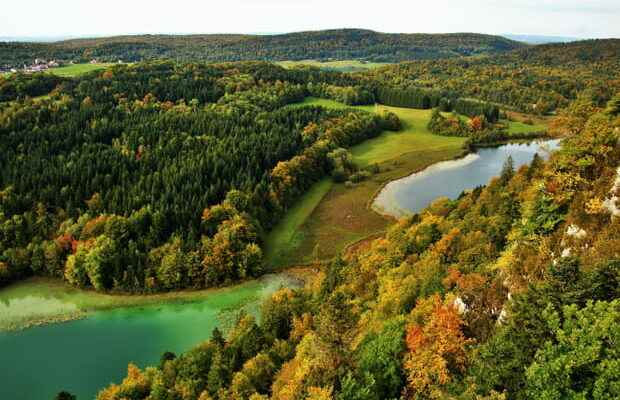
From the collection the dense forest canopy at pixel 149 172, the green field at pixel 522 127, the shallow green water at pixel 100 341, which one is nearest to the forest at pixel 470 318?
the shallow green water at pixel 100 341

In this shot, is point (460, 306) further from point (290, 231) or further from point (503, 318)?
point (290, 231)

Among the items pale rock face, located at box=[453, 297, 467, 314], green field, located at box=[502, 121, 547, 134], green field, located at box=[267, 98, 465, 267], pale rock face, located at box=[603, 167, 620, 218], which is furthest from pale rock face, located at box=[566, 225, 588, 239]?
green field, located at box=[502, 121, 547, 134]

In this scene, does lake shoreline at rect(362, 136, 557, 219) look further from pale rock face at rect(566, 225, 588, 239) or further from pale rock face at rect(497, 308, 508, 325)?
pale rock face at rect(497, 308, 508, 325)

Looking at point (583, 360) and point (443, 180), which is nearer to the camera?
point (583, 360)

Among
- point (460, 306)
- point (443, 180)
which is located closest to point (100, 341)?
point (460, 306)

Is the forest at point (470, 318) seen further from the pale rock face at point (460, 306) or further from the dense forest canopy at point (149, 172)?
the dense forest canopy at point (149, 172)

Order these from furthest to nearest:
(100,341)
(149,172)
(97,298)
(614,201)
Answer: (149,172) → (97,298) → (100,341) → (614,201)
